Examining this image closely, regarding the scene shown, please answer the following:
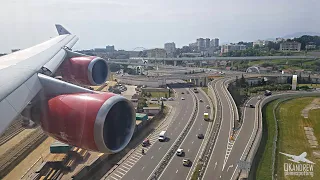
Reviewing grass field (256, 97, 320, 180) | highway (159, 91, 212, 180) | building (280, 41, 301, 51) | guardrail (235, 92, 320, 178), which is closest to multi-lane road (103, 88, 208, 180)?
highway (159, 91, 212, 180)

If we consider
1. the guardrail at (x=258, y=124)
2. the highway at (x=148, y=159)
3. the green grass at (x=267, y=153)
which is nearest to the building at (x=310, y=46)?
the guardrail at (x=258, y=124)

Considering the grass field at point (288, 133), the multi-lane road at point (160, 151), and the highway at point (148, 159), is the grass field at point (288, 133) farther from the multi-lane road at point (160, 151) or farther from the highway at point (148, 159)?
the highway at point (148, 159)

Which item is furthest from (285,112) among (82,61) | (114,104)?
(114,104)

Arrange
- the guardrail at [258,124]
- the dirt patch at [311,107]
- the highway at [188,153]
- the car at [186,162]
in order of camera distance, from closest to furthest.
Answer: the highway at [188,153] < the car at [186,162] < the guardrail at [258,124] < the dirt patch at [311,107]

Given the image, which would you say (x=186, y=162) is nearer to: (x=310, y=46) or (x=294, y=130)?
(x=294, y=130)

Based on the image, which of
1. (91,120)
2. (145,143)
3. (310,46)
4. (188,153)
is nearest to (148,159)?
(145,143)

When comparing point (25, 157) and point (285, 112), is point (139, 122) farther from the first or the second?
point (285, 112)
